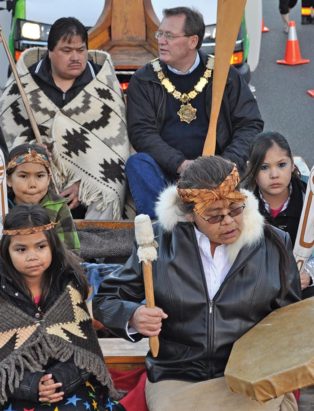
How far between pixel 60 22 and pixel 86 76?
343 millimetres

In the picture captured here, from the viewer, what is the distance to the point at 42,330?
4094 mm

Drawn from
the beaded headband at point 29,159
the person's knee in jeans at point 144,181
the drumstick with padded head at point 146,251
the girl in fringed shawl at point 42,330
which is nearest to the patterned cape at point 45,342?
the girl in fringed shawl at point 42,330

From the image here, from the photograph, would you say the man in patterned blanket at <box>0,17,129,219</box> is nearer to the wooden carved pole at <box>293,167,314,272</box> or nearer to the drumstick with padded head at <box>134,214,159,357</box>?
the wooden carved pole at <box>293,167,314,272</box>

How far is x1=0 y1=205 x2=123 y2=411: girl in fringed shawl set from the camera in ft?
13.1

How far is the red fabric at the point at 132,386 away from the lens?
4.33m

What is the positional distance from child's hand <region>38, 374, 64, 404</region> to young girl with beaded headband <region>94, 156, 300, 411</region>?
30cm

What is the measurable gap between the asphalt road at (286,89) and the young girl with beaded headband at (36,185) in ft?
12.8

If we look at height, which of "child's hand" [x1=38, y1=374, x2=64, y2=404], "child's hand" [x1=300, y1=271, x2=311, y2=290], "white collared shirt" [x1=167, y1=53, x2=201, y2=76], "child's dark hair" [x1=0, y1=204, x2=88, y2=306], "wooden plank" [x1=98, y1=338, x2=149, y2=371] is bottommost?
"wooden plank" [x1=98, y1=338, x2=149, y2=371]

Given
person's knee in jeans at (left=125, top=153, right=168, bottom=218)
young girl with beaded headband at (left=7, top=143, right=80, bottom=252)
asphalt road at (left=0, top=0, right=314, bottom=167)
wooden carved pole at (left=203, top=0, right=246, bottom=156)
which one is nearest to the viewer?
young girl with beaded headband at (left=7, top=143, right=80, bottom=252)

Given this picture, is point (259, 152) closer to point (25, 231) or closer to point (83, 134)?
point (83, 134)

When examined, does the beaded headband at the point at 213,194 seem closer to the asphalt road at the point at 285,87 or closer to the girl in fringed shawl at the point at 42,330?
the girl in fringed shawl at the point at 42,330

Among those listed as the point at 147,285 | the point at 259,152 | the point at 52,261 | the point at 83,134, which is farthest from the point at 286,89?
the point at 147,285

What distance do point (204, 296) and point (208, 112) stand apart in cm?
221

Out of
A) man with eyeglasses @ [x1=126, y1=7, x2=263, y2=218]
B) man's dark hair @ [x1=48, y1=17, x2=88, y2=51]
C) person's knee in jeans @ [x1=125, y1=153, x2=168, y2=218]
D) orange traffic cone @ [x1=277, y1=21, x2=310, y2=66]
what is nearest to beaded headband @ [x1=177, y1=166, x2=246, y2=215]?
person's knee in jeans @ [x1=125, y1=153, x2=168, y2=218]
